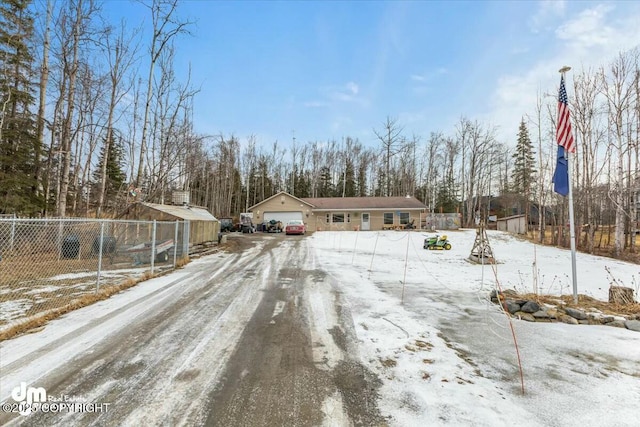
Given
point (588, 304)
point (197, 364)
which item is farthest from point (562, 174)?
point (197, 364)

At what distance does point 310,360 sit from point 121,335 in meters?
2.77

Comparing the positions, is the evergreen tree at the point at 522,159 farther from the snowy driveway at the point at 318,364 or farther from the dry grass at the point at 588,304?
the snowy driveway at the point at 318,364

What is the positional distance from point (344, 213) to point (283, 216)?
659 cm

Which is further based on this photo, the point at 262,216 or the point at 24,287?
the point at 262,216

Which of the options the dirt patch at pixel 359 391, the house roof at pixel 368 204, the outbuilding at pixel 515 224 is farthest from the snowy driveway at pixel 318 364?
the outbuilding at pixel 515 224

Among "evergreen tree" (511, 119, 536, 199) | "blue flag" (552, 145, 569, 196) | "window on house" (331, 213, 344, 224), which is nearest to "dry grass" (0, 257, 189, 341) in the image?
"blue flag" (552, 145, 569, 196)

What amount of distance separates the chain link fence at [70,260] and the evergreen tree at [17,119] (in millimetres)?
7086

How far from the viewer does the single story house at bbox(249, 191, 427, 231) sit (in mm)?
29938

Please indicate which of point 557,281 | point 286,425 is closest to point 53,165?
point 286,425

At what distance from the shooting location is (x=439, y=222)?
3105cm

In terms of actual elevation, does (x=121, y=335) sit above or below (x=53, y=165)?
below

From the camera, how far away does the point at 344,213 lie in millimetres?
30797

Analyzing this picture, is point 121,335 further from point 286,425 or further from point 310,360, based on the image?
point 286,425

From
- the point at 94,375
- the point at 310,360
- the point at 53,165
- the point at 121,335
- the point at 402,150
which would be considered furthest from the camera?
the point at 402,150
